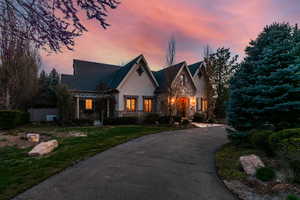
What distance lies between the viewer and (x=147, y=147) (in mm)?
7023

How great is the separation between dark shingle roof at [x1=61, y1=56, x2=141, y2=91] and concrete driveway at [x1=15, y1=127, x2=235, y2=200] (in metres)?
11.3

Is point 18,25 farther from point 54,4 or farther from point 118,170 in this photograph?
point 118,170

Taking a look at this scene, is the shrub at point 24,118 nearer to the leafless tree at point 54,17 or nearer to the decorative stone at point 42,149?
the decorative stone at point 42,149

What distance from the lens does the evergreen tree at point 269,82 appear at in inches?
221

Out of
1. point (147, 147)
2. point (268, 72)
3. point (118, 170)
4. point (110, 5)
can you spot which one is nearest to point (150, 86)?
point (147, 147)

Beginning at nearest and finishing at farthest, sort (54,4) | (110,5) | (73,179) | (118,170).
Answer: (54,4) < (110,5) < (73,179) < (118,170)

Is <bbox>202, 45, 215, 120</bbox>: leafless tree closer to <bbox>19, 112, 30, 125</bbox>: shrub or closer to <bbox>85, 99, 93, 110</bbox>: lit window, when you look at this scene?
<bbox>85, 99, 93, 110</bbox>: lit window

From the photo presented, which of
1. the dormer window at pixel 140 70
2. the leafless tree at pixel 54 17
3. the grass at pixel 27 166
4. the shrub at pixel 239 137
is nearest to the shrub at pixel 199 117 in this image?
the dormer window at pixel 140 70

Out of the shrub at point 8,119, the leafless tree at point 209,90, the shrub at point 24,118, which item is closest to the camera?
the shrub at point 8,119

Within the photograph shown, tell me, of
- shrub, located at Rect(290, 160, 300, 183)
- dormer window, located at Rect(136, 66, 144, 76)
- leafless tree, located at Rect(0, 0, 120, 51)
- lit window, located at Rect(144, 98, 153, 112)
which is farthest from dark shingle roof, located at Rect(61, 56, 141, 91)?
shrub, located at Rect(290, 160, 300, 183)

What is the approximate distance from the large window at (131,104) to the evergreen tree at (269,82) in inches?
425

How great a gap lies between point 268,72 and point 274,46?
106cm

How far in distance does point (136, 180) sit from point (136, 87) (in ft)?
43.1

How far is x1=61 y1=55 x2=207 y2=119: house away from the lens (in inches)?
599
